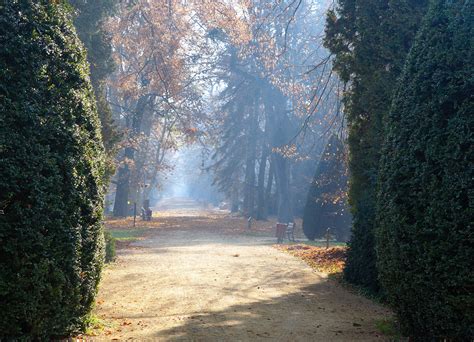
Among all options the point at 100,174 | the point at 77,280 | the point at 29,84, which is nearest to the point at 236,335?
the point at 77,280

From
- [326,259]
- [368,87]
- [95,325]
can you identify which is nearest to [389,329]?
[95,325]

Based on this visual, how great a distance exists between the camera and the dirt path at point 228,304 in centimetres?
610

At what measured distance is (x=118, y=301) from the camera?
7.88 meters

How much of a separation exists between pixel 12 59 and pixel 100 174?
68.1 inches

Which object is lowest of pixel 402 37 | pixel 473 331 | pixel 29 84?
pixel 473 331

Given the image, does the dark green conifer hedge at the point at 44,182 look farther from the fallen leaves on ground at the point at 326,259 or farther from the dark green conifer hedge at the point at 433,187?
the fallen leaves on ground at the point at 326,259

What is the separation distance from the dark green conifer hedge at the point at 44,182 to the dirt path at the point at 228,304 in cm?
115

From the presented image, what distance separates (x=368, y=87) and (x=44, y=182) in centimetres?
757

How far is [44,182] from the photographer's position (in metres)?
4.59

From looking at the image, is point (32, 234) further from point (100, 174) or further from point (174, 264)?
point (174, 264)

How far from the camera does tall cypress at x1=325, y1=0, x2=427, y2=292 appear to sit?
31.7 feet

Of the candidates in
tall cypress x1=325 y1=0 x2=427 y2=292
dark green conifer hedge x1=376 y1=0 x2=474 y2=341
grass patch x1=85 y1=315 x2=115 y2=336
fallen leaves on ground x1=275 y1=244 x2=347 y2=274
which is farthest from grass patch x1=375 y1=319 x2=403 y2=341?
fallen leaves on ground x1=275 y1=244 x2=347 y2=274

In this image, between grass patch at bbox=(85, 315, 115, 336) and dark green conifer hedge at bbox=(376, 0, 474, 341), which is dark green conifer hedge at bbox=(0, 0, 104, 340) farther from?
dark green conifer hedge at bbox=(376, 0, 474, 341)

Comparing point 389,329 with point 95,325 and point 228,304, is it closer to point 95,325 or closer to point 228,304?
point 228,304
